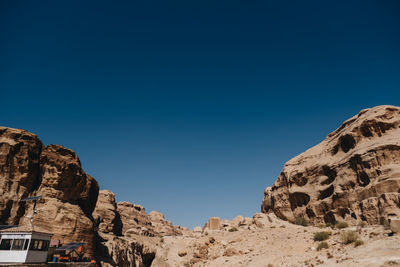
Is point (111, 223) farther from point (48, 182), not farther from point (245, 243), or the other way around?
point (245, 243)

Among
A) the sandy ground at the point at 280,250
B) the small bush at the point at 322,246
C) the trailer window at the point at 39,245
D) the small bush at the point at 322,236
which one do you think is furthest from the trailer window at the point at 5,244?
the small bush at the point at 322,236

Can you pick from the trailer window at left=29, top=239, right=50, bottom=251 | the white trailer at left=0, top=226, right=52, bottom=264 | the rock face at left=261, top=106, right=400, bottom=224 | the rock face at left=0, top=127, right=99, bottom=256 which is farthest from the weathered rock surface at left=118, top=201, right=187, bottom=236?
the white trailer at left=0, top=226, right=52, bottom=264

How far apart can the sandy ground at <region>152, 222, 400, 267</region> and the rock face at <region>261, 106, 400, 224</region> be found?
6755 millimetres

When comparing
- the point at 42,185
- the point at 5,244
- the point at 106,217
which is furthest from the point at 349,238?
the point at 106,217

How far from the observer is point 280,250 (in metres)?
24.5

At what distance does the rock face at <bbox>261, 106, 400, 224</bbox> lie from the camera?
2975 centimetres

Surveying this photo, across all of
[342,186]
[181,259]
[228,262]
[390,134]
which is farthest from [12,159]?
[390,134]

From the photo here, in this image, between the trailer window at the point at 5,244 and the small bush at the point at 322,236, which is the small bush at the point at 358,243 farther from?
the trailer window at the point at 5,244

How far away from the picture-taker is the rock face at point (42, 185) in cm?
2878

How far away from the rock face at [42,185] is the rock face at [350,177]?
108 feet

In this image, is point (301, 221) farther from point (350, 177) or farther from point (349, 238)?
point (349, 238)

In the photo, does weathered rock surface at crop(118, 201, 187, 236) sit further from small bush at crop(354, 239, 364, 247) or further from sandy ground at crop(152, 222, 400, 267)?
small bush at crop(354, 239, 364, 247)

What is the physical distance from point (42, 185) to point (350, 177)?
40178 millimetres

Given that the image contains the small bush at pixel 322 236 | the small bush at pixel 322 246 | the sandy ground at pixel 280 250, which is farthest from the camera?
the small bush at pixel 322 236
